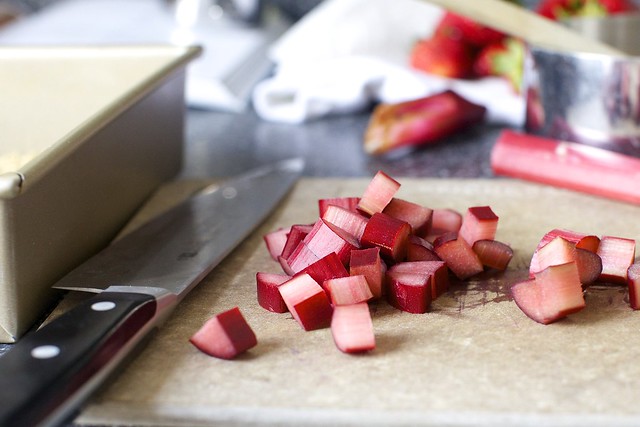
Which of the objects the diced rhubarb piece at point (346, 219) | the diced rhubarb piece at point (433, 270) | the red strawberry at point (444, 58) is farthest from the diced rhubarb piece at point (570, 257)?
the red strawberry at point (444, 58)

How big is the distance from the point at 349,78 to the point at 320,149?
256mm

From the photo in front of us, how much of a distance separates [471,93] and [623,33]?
0.33 meters

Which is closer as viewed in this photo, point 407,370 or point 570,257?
point 407,370

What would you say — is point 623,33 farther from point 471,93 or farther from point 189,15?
point 189,15

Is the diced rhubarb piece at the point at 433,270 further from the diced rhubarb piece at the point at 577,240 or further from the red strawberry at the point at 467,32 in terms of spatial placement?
the red strawberry at the point at 467,32

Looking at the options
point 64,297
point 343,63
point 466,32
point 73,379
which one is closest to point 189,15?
point 343,63

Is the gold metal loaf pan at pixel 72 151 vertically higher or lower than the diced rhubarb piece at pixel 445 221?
higher

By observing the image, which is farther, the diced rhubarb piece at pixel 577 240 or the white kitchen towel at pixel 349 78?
the white kitchen towel at pixel 349 78

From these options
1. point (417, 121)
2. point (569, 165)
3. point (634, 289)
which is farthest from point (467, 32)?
point (634, 289)

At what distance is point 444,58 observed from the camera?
6.49ft

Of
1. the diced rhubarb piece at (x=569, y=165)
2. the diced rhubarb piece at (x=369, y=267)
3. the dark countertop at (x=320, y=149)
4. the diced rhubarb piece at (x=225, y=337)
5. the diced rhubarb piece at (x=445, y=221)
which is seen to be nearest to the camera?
the diced rhubarb piece at (x=225, y=337)

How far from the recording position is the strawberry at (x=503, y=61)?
1.91 m

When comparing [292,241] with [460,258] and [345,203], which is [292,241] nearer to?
[345,203]

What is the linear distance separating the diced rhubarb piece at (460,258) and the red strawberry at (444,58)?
3.13 ft
